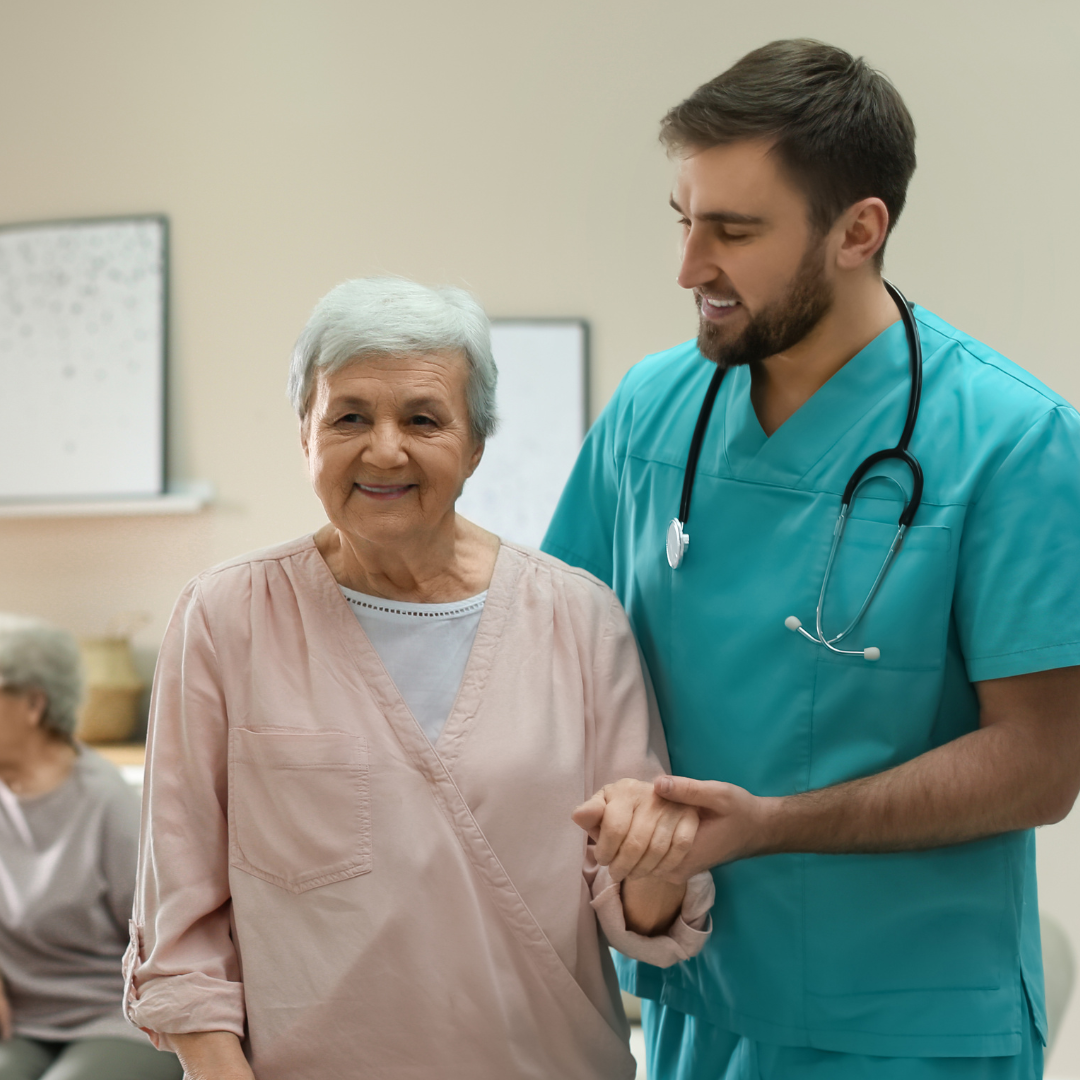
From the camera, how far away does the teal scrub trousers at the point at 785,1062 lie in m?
1.23

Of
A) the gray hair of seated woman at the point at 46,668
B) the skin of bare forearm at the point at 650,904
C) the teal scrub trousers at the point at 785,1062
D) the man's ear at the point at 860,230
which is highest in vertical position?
the man's ear at the point at 860,230

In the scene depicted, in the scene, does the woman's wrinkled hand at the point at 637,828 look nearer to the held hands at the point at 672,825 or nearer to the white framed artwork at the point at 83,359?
A: the held hands at the point at 672,825

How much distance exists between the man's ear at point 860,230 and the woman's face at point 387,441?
452 mm

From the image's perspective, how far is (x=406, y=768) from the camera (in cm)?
119

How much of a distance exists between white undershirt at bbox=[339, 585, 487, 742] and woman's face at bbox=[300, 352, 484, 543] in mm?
94

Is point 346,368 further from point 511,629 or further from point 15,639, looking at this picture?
point 15,639

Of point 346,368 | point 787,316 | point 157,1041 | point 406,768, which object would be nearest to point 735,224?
point 787,316

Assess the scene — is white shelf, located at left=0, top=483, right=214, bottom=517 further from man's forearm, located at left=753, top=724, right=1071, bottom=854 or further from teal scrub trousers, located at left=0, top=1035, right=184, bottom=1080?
man's forearm, located at left=753, top=724, right=1071, bottom=854

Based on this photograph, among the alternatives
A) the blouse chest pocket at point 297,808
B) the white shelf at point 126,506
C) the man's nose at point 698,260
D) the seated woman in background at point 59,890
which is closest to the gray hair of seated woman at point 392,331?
the man's nose at point 698,260

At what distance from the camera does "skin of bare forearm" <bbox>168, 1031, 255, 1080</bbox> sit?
1127 mm

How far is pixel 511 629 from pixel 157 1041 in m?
0.58

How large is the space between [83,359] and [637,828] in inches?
108

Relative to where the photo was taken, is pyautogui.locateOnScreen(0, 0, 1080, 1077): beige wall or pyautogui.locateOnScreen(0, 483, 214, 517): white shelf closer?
pyautogui.locateOnScreen(0, 0, 1080, 1077): beige wall

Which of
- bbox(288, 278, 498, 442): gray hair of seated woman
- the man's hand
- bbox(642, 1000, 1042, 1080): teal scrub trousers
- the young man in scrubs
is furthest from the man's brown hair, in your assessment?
bbox(642, 1000, 1042, 1080): teal scrub trousers
